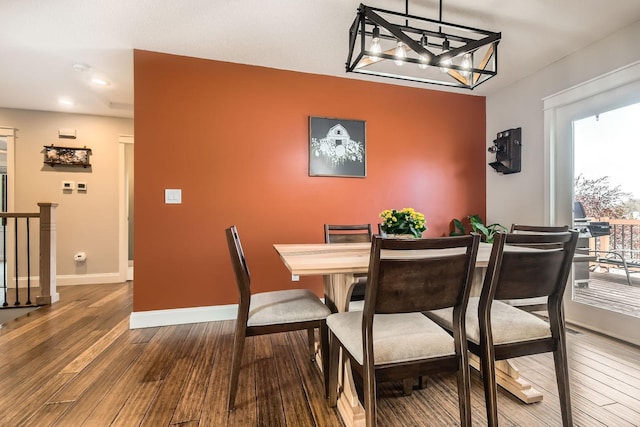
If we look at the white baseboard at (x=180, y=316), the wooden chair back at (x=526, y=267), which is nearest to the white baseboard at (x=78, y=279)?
the white baseboard at (x=180, y=316)

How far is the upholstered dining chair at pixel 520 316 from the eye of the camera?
124 centimetres

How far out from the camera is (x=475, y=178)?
3664 mm

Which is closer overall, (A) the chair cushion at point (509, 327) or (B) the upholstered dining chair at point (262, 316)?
(A) the chair cushion at point (509, 327)

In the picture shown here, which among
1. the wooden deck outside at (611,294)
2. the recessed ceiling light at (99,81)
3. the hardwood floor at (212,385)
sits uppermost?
the recessed ceiling light at (99,81)

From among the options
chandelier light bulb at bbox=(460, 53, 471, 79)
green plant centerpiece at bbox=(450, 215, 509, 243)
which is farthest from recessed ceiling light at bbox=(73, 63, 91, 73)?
green plant centerpiece at bbox=(450, 215, 509, 243)

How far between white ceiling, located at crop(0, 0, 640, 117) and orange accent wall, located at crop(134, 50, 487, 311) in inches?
9.6

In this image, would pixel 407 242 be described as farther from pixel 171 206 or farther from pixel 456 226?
pixel 456 226

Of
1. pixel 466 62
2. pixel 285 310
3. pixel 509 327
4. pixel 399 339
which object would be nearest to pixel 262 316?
pixel 285 310

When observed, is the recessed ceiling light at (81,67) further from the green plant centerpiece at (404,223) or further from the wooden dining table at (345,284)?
the green plant centerpiece at (404,223)

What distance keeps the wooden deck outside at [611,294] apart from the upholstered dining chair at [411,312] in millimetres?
2189

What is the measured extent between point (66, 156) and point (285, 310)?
14.6ft

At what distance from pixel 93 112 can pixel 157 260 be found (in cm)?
301

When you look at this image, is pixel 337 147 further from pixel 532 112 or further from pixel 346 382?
pixel 346 382

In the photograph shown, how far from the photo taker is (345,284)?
150 centimetres
